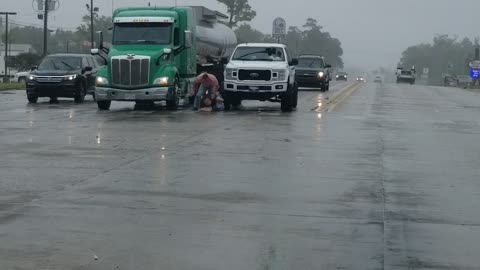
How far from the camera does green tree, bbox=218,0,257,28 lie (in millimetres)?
98375

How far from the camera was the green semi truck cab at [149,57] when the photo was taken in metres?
23.7

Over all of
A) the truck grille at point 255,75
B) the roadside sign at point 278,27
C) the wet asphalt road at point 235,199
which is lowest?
the wet asphalt road at point 235,199

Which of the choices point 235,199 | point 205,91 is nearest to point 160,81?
point 205,91

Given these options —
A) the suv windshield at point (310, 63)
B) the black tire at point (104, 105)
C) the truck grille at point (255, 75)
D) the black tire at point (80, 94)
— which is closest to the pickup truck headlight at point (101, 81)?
A: the black tire at point (104, 105)

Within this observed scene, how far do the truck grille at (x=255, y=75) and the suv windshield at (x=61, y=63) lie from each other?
751 cm

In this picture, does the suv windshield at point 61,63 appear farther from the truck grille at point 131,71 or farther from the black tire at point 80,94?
the truck grille at point 131,71

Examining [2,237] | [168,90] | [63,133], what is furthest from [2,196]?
[168,90]

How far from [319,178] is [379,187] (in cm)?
96

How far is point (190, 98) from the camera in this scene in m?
27.2

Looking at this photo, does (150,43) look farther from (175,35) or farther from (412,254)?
(412,254)

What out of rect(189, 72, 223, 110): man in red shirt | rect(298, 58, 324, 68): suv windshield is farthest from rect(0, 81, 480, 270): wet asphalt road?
rect(298, 58, 324, 68): suv windshield

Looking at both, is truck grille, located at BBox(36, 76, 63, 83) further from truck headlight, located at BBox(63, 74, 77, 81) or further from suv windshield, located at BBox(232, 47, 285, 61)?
suv windshield, located at BBox(232, 47, 285, 61)

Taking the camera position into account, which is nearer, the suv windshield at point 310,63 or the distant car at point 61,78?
the distant car at point 61,78

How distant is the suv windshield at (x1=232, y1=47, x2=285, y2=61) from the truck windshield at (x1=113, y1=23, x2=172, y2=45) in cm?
233
